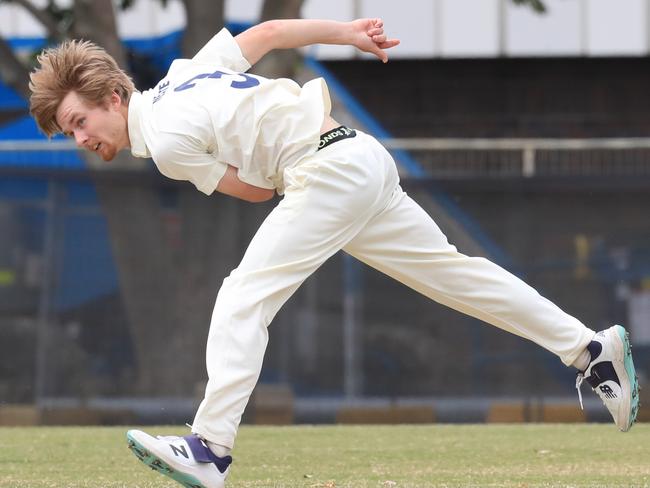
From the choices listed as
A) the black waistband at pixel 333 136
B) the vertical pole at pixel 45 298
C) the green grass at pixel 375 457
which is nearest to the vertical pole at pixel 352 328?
the green grass at pixel 375 457

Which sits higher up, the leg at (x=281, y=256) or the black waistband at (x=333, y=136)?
the black waistband at (x=333, y=136)

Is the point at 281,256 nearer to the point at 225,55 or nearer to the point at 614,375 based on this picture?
the point at 225,55

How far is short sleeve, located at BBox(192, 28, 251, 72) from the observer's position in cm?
472

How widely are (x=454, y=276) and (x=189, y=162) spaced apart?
3.43 feet

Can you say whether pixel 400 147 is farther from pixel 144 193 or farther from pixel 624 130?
pixel 624 130

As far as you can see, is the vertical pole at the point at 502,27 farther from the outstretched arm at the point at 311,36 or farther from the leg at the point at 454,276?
the leg at the point at 454,276

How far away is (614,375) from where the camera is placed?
484cm

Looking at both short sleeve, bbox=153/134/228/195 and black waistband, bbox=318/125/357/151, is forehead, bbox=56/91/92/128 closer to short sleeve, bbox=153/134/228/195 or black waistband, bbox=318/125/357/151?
short sleeve, bbox=153/134/228/195

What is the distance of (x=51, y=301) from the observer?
9.40 metres

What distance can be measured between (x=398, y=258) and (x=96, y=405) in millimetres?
5089

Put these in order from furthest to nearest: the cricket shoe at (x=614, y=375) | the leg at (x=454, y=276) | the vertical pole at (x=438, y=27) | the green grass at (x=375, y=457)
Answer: the vertical pole at (x=438, y=27) → the green grass at (x=375, y=457) → the cricket shoe at (x=614, y=375) → the leg at (x=454, y=276)

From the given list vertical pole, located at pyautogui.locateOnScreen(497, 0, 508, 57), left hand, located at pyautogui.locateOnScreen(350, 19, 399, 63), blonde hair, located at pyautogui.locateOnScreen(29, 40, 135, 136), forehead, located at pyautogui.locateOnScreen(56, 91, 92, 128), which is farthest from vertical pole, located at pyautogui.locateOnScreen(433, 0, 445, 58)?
forehead, located at pyautogui.locateOnScreen(56, 91, 92, 128)

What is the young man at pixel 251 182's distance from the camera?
4.25 m

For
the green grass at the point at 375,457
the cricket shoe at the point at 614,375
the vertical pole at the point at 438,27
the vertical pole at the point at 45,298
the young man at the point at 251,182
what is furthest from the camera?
the vertical pole at the point at 438,27
